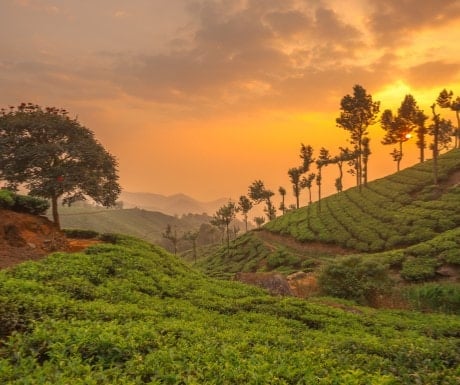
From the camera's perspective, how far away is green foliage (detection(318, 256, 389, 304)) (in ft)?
95.8

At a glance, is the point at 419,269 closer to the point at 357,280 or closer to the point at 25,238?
the point at 357,280

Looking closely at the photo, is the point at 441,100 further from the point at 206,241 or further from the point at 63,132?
the point at 206,241

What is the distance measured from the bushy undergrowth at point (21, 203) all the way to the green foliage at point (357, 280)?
24.4 metres

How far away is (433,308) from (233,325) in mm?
19255

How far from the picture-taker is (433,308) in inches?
1040

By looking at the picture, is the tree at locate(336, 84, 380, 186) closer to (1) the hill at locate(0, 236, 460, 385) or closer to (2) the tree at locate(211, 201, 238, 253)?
(2) the tree at locate(211, 201, 238, 253)

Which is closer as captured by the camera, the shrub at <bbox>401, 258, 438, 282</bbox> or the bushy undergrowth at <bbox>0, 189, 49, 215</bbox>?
the bushy undergrowth at <bbox>0, 189, 49, 215</bbox>

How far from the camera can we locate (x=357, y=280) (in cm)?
2945

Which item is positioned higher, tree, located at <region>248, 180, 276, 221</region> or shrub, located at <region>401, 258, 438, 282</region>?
tree, located at <region>248, 180, 276, 221</region>

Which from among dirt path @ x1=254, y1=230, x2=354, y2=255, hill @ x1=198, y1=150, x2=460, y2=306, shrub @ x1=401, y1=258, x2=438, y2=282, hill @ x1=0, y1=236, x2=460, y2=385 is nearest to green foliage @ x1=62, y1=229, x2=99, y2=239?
hill @ x1=0, y1=236, x2=460, y2=385

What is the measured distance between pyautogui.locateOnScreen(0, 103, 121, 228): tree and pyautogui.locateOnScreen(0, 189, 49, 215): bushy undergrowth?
1.31m

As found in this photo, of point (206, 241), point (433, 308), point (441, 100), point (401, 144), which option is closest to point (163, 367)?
point (433, 308)

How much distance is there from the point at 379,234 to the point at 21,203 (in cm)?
4599

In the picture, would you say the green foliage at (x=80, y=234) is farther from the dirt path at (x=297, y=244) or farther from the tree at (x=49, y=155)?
the dirt path at (x=297, y=244)
